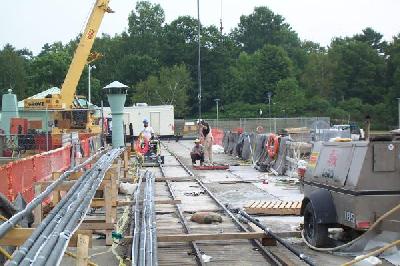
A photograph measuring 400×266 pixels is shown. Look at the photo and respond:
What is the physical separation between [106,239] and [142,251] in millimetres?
2920

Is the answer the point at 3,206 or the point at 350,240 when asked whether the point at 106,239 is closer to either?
the point at 3,206

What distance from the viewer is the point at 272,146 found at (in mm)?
25984

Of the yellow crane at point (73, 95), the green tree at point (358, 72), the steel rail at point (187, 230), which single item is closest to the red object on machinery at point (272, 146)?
the steel rail at point (187, 230)

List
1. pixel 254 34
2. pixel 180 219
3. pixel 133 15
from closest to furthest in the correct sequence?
1. pixel 180 219
2. pixel 133 15
3. pixel 254 34

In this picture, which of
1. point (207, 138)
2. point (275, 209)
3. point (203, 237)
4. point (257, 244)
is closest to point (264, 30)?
point (207, 138)

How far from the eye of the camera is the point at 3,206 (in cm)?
840

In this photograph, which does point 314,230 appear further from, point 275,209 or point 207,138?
point 207,138

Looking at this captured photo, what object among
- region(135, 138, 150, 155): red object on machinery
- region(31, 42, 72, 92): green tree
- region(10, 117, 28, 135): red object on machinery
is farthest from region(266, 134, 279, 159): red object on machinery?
region(31, 42, 72, 92): green tree

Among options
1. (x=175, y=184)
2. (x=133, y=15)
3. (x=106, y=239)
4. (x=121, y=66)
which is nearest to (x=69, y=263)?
(x=106, y=239)

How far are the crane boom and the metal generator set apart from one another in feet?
92.5

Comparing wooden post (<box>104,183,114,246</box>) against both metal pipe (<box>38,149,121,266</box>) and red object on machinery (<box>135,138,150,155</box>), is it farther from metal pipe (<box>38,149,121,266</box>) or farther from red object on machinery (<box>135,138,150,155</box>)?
red object on machinery (<box>135,138,150,155</box>)

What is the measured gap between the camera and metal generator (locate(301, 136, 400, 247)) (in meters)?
9.48

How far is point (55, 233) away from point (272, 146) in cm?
2073

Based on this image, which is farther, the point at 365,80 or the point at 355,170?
the point at 365,80
